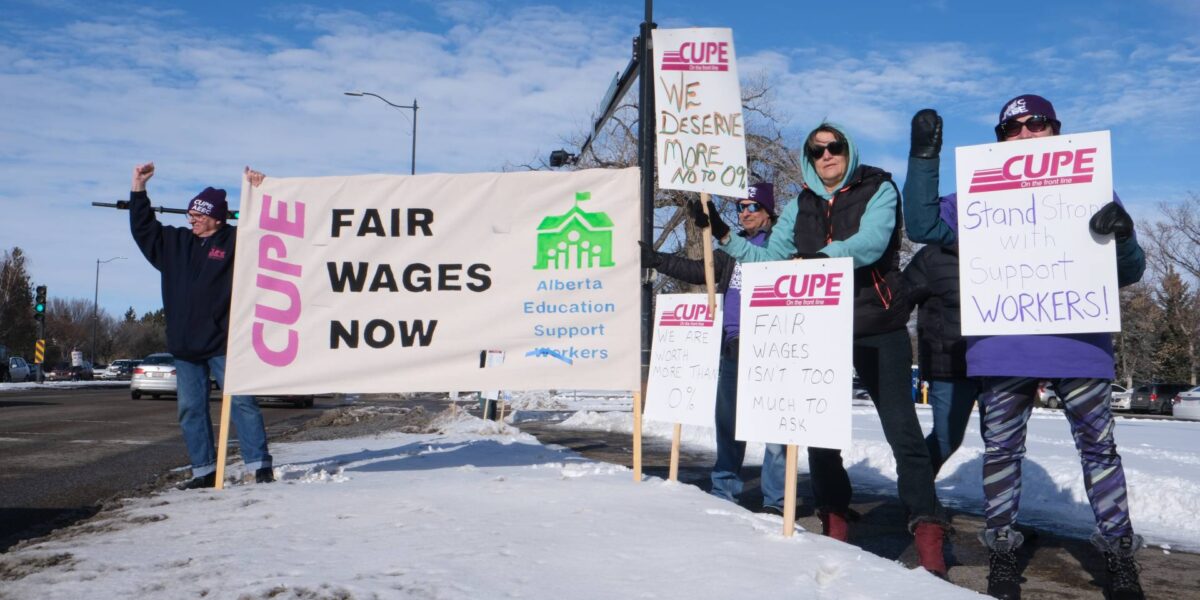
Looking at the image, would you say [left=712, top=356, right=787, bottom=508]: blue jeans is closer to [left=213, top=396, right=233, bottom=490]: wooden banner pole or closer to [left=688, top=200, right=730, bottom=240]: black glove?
[left=688, top=200, right=730, bottom=240]: black glove

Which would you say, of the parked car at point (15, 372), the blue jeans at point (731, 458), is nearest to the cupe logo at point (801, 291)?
the blue jeans at point (731, 458)

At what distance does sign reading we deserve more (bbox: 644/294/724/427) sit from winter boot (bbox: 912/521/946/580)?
1.92 metres

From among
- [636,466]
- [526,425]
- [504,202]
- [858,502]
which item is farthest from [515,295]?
[526,425]

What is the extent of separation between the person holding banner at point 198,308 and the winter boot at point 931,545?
3.97 m

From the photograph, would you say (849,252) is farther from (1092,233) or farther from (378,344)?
(378,344)

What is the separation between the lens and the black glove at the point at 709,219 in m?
5.20

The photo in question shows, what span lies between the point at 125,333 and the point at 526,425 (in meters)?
131

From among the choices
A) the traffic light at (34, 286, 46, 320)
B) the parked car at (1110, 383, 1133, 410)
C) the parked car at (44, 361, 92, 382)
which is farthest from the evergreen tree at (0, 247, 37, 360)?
the parked car at (1110, 383, 1133, 410)

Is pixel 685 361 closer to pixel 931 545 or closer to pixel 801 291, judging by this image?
pixel 801 291

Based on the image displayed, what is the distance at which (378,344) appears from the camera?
5.98 m

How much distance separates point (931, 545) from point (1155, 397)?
41961mm

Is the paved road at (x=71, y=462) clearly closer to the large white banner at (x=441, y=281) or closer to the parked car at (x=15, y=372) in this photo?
the large white banner at (x=441, y=281)

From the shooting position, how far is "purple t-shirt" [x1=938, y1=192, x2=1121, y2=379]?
3.80m

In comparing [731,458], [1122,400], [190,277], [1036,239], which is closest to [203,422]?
[190,277]
